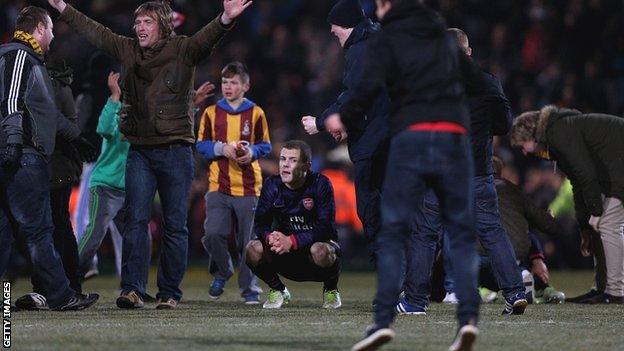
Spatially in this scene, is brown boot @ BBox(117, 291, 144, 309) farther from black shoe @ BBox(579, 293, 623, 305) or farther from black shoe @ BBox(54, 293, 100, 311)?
black shoe @ BBox(579, 293, 623, 305)

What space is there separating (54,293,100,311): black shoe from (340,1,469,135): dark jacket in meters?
3.54

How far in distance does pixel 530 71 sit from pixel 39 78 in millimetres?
12434

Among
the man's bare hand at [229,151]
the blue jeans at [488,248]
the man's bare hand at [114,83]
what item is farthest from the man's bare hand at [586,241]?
the man's bare hand at [114,83]

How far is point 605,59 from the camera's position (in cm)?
2005

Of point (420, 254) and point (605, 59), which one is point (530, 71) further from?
point (420, 254)

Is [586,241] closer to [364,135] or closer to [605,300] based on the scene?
[605,300]

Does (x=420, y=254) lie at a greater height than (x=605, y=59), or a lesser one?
lesser

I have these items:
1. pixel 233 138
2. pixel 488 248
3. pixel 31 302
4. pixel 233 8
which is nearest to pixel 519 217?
pixel 488 248

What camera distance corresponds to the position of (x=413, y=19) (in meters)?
6.91

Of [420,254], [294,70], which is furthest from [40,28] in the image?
[294,70]

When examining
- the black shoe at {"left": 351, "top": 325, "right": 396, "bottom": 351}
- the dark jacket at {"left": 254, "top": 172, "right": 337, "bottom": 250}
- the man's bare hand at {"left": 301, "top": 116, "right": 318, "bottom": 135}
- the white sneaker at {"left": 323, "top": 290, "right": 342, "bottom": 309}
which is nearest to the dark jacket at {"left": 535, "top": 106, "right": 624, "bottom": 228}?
the dark jacket at {"left": 254, "top": 172, "right": 337, "bottom": 250}

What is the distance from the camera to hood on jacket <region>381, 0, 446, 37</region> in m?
6.88

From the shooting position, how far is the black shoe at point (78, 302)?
9.48m

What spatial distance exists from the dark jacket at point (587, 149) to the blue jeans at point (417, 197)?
4283 millimetres
